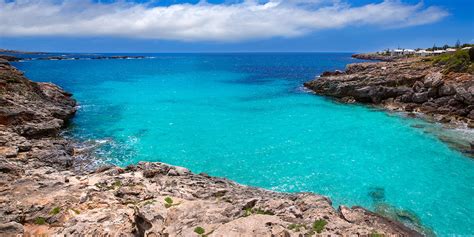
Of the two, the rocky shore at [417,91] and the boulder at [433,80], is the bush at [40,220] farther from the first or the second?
the boulder at [433,80]

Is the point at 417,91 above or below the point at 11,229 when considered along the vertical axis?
above

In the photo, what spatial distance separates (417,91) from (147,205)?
58384 mm

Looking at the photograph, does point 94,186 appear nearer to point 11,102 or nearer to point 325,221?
point 325,221

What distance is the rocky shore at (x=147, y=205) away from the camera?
16.0m

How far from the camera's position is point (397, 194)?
2811 cm

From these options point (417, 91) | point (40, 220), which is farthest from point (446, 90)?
point (40, 220)

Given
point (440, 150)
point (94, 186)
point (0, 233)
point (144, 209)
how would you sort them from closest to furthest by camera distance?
point (0, 233) < point (144, 209) < point (94, 186) < point (440, 150)

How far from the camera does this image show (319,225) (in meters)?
15.7

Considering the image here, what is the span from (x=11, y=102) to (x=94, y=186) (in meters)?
25.8

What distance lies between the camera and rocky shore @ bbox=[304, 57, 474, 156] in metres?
51.7

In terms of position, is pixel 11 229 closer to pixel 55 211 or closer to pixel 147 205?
pixel 55 211

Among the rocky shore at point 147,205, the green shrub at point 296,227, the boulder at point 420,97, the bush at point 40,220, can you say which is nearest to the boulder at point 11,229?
the rocky shore at point 147,205

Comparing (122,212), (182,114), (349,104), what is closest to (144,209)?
(122,212)

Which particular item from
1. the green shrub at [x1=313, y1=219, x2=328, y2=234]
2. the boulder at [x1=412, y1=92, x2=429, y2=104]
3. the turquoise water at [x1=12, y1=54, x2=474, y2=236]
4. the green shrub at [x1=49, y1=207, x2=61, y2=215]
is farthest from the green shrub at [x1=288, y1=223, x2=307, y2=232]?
the boulder at [x1=412, y1=92, x2=429, y2=104]
